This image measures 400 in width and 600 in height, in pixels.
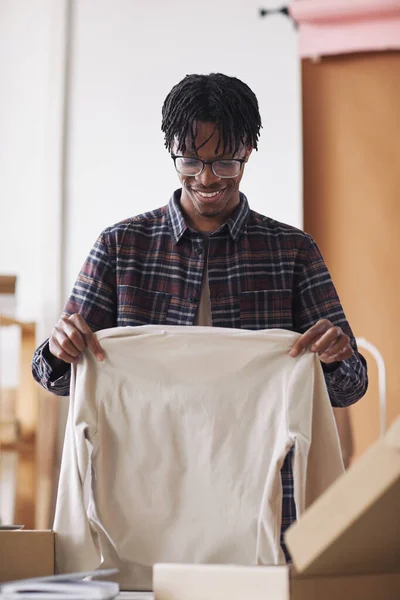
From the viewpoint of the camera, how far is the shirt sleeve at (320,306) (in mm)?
1251

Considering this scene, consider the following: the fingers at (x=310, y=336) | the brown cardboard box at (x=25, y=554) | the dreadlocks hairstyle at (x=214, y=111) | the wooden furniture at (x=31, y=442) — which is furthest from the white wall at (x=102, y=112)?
the brown cardboard box at (x=25, y=554)

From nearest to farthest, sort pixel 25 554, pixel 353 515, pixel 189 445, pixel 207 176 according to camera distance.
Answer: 1. pixel 353 515
2. pixel 25 554
3. pixel 189 445
4. pixel 207 176

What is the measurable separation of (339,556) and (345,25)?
2172 mm

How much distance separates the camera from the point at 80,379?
3.71 feet

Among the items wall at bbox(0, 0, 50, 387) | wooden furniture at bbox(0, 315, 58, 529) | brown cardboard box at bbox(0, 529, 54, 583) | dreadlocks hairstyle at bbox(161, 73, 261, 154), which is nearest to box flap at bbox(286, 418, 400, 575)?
brown cardboard box at bbox(0, 529, 54, 583)

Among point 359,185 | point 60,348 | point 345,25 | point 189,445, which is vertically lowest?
point 189,445

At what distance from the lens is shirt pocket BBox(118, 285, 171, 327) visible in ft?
4.23

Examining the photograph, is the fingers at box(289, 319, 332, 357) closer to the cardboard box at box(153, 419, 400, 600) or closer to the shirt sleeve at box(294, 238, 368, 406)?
the shirt sleeve at box(294, 238, 368, 406)

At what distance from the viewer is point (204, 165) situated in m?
1.28

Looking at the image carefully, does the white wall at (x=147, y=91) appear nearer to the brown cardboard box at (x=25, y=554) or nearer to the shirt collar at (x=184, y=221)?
the shirt collar at (x=184, y=221)

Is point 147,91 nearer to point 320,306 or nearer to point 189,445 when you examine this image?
point 320,306

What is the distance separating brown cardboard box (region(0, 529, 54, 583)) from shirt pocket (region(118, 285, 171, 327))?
43 centimetres

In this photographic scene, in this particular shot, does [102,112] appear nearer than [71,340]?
No

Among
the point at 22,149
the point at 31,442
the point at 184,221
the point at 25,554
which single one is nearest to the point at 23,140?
the point at 22,149
